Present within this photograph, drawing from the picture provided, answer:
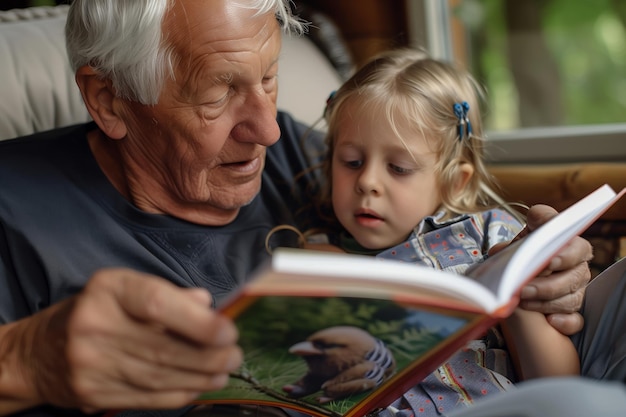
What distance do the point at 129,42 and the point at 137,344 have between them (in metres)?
0.74

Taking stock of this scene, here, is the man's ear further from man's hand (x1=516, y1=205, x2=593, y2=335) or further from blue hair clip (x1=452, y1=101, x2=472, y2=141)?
man's hand (x1=516, y1=205, x2=593, y2=335)

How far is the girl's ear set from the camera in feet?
5.41

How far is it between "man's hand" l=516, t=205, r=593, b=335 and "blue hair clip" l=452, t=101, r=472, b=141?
15.4 inches

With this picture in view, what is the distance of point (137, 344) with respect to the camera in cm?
88

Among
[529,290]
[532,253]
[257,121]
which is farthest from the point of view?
[257,121]

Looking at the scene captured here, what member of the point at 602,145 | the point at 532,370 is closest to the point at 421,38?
the point at 602,145

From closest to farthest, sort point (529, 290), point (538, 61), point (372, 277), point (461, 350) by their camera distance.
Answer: point (372, 277)
point (529, 290)
point (461, 350)
point (538, 61)

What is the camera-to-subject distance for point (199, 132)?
1.47 metres

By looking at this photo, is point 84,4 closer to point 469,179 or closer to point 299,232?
point 299,232

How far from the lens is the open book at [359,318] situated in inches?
31.0

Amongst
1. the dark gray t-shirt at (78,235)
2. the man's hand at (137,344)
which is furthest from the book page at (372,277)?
the dark gray t-shirt at (78,235)

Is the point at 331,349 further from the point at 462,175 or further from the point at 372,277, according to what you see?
the point at 462,175

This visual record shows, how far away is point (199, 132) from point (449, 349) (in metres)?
0.72

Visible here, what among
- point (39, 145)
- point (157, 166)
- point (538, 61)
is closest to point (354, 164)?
point (157, 166)
